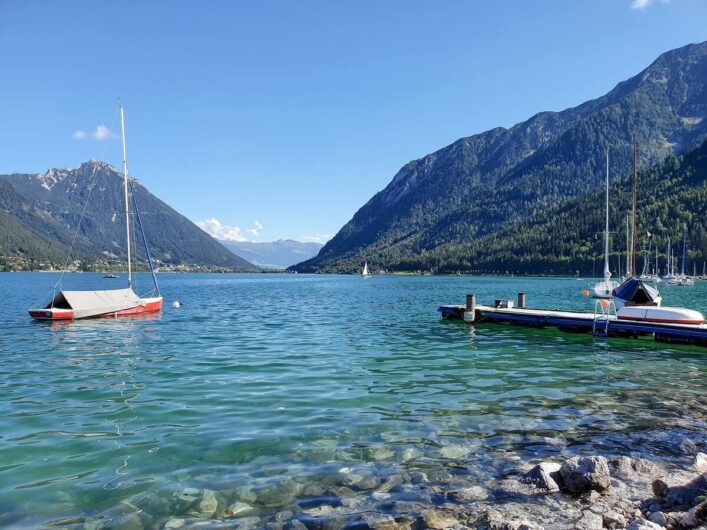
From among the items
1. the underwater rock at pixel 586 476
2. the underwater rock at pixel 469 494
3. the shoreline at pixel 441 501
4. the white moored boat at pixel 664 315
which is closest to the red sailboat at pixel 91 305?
the shoreline at pixel 441 501

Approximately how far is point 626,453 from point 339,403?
9035 millimetres

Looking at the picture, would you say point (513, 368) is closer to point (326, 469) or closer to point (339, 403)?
point (339, 403)

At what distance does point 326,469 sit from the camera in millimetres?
11922

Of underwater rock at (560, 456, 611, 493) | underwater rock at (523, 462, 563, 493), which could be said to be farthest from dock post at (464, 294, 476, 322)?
underwater rock at (560, 456, 611, 493)

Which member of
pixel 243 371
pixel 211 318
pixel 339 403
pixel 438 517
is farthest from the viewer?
pixel 211 318

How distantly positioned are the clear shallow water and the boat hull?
14012mm

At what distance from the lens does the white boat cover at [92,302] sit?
157ft

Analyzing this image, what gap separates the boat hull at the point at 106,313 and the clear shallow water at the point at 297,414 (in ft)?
46.0

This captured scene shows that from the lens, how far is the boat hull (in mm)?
46844

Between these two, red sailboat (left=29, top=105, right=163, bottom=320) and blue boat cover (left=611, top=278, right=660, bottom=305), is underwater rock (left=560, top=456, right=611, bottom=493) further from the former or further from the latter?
red sailboat (left=29, top=105, right=163, bottom=320)

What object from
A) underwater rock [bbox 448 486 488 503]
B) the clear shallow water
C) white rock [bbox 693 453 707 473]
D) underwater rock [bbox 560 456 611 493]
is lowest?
the clear shallow water

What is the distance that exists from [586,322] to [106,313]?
44.3 meters

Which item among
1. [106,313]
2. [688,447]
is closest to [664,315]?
[688,447]

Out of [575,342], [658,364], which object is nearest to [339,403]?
[658,364]
